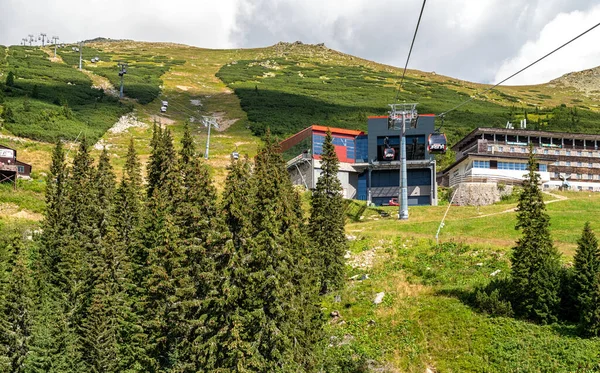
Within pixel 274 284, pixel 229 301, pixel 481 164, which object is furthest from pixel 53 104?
pixel 274 284

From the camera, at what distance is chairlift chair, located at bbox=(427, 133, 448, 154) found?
7281 cm

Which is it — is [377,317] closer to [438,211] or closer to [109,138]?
[438,211]

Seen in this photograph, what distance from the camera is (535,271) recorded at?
3591 centimetres

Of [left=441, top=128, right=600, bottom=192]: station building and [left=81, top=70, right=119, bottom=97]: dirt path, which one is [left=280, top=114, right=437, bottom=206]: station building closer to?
[left=441, top=128, right=600, bottom=192]: station building

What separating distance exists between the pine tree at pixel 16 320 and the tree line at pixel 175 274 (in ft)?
0.22

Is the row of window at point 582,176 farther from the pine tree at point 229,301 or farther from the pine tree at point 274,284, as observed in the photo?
the pine tree at point 229,301

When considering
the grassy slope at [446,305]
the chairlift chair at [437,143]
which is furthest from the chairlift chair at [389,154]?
the grassy slope at [446,305]

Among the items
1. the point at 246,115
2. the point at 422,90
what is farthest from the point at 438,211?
the point at 422,90

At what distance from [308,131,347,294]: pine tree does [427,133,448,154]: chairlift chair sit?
29.6 m

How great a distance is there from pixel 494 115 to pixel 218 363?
5091 inches

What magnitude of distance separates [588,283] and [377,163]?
4774cm

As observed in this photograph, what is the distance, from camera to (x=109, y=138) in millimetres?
102188

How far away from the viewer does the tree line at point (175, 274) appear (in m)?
27.5

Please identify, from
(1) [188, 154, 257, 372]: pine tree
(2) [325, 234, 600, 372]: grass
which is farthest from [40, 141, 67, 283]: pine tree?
(2) [325, 234, 600, 372]: grass
